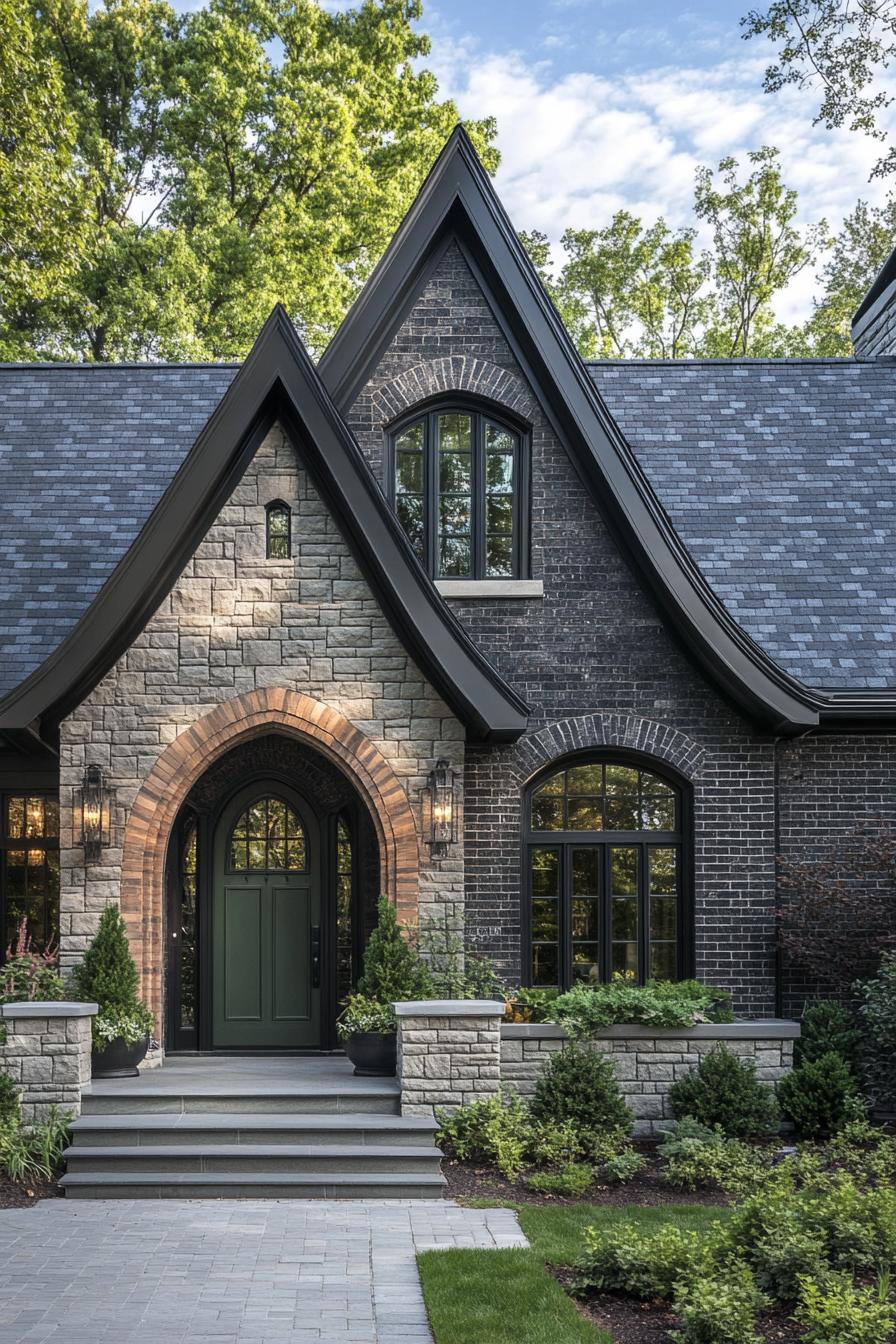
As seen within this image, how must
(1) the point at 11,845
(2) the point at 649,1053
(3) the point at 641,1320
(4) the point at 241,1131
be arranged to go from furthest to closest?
(1) the point at 11,845 < (2) the point at 649,1053 < (4) the point at 241,1131 < (3) the point at 641,1320

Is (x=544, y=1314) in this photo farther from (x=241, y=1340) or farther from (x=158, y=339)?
(x=158, y=339)

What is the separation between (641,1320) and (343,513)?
6590 mm

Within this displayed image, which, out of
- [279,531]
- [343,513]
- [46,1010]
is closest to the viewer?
[46,1010]

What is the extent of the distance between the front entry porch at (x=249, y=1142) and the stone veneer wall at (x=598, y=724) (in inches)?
90.6

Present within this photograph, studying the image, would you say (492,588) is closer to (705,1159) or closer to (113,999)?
(113,999)

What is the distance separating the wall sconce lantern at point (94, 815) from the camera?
1053cm

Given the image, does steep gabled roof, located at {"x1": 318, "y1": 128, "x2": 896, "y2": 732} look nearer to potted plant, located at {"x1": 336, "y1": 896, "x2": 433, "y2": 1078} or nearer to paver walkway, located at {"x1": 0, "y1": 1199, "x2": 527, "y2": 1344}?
potted plant, located at {"x1": 336, "y1": 896, "x2": 433, "y2": 1078}

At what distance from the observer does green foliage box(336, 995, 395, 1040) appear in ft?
33.6

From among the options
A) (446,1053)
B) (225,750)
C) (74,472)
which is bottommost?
(446,1053)

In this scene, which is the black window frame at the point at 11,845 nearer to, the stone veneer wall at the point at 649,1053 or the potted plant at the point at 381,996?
the potted plant at the point at 381,996

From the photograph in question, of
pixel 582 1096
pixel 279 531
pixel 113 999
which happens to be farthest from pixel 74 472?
pixel 582 1096

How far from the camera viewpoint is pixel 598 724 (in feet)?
38.3

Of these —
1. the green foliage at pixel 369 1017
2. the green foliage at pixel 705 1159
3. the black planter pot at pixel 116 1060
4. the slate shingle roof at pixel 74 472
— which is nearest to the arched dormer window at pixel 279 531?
the slate shingle roof at pixel 74 472

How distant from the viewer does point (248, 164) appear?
25922mm
